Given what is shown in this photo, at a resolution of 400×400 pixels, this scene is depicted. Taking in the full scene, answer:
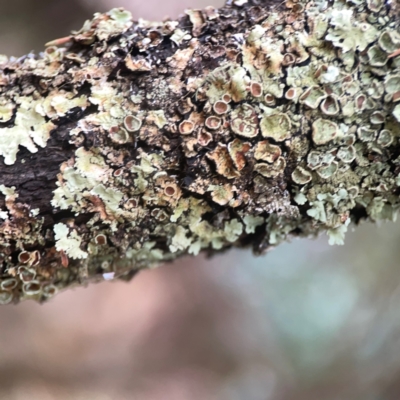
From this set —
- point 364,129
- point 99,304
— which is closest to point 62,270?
point 364,129

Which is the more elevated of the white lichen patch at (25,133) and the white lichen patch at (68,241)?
the white lichen patch at (25,133)

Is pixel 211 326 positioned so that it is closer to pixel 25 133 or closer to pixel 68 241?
pixel 68 241

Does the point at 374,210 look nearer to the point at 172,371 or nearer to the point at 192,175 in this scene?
the point at 192,175

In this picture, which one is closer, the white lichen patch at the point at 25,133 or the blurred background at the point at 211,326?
the white lichen patch at the point at 25,133

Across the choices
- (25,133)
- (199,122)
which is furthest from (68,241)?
(199,122)

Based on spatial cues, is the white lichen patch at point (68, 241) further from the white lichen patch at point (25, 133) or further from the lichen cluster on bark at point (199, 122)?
the white lichen patch at point (25, 133)

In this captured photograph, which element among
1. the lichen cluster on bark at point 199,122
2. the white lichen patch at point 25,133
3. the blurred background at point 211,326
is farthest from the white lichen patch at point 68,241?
the blurred background at point 211,326

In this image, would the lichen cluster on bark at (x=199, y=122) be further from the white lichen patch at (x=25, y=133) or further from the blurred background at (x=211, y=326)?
the blurred background at (x=211, y=326)
